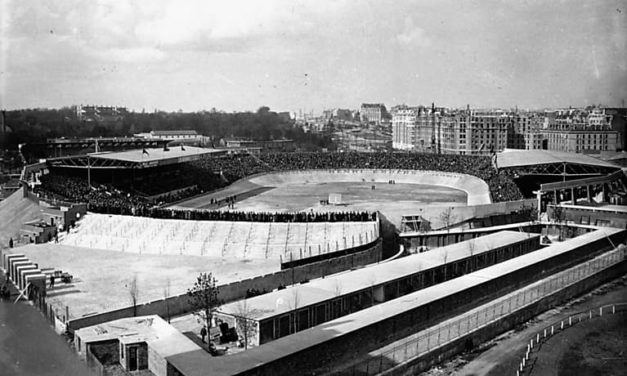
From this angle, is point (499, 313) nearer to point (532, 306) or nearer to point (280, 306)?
point (532, 306)

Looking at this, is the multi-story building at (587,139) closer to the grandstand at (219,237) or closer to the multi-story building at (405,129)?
the multi-story building at (405,129)


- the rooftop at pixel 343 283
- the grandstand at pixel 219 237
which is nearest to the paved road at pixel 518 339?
Result: the rooftop at pixel 343 283

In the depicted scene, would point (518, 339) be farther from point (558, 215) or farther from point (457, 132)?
point (457, 132)

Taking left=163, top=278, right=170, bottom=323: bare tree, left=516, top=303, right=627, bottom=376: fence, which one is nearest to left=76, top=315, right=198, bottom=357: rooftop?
left=163, top=278, right=170, bottom=323: bare tree

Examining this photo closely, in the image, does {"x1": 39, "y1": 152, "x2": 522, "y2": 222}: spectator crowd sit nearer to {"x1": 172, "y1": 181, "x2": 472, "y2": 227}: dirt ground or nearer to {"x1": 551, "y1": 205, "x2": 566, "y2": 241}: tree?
{"x1": 172, "y1": 181, "x2": 472, "y2": 227}: dirt ground

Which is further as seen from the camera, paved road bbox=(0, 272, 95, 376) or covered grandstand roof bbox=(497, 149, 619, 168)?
covered grandstand roof bbox=(497, 149, 619, 168)

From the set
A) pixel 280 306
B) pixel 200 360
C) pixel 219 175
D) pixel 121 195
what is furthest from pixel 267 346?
pixel 219 175
